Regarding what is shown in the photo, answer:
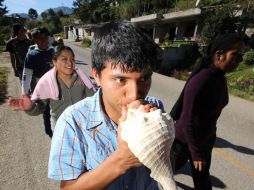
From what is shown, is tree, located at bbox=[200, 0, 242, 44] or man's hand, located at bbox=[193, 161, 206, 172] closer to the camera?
man's hand, located at bbox=[193, 161, 206, 172]

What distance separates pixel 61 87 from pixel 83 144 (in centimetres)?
214

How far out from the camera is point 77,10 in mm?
65125

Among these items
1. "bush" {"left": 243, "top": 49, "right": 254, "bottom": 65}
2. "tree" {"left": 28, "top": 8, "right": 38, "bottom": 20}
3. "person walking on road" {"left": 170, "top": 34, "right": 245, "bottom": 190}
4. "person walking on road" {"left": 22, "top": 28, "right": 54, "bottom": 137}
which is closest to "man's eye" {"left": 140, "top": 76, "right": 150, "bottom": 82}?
"person walking on road" {"left": 170, "top": 34, "right": 245, "bottom": 190}

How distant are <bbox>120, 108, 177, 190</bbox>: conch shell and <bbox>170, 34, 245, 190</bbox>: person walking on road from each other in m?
1.62

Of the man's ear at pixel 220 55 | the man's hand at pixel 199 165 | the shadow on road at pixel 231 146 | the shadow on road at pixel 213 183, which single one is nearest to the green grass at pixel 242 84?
the shadow on road at pixel 231 146

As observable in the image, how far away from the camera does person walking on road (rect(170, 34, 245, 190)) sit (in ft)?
8.47

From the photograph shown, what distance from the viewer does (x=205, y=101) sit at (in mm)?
2600

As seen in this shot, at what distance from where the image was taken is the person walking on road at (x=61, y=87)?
3191mm

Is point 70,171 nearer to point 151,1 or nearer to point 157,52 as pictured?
point 157,52

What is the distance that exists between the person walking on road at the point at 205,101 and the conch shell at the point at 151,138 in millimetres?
1620

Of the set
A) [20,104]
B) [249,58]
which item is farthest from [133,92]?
[249,58]

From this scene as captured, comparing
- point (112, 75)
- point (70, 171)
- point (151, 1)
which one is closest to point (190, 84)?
point (112, 75)

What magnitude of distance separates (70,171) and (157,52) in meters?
0.78

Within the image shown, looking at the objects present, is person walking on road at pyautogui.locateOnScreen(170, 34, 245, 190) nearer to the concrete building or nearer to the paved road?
the paved road
